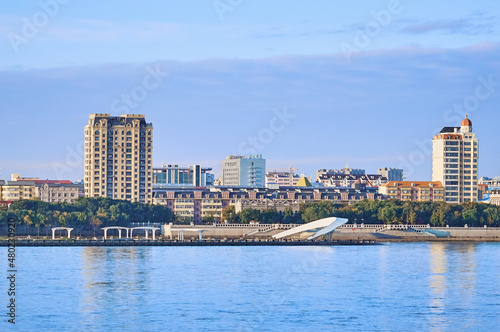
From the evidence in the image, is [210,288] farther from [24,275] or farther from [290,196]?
[290,196]

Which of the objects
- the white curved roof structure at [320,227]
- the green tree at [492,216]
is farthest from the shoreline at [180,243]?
the green tree at [492,216]

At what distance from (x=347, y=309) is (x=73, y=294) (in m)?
17.6

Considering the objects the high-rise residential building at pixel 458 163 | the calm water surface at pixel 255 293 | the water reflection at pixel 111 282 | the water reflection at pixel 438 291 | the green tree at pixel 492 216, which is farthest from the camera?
the high-rise residential building at pixel 458 163

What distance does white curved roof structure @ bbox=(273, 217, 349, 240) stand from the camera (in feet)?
456

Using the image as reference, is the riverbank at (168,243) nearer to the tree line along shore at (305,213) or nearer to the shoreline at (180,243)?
the shoreline at (180,243)

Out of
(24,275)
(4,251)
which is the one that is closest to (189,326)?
(24,275)

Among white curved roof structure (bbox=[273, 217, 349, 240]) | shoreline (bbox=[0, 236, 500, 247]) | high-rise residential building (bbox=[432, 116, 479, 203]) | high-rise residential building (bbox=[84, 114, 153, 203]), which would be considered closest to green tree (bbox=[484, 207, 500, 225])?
high-rise residential building (bbox=[432, 116, 479, 203])

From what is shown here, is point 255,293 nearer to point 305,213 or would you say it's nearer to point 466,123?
point 305,213

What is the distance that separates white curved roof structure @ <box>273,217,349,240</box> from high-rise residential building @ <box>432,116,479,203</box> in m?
54.4

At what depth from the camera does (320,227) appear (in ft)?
464

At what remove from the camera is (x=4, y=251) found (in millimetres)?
116625

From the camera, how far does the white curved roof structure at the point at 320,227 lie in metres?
139

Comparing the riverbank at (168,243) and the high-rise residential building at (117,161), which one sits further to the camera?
the high-rise residential building at (117,161)

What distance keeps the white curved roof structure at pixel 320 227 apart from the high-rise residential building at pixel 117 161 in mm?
45619
